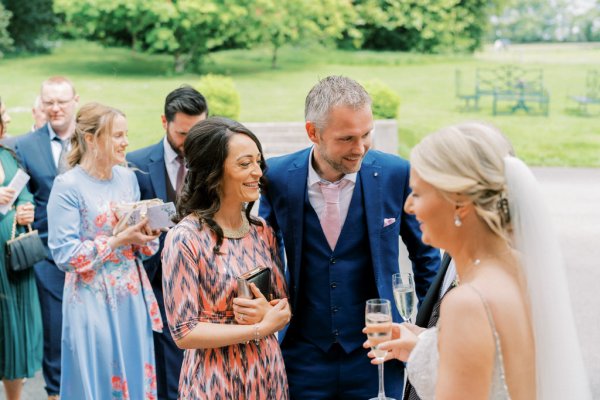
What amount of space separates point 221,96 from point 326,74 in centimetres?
234

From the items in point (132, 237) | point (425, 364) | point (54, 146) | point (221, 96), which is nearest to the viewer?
point (425, 364)

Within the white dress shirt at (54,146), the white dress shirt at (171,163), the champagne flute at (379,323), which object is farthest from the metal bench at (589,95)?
the champagne flute at (379,323)

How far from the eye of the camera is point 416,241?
3576mm

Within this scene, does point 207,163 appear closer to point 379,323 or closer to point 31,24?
point 379,323

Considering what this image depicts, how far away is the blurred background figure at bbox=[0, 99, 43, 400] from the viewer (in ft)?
18.0

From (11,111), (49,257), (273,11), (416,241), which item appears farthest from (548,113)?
(416,241)

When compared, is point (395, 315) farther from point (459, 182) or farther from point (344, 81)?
point (459, 182)

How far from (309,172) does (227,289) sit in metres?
0.64

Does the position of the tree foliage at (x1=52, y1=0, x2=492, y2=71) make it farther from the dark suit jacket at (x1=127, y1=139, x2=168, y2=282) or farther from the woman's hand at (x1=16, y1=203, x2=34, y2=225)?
the dark suit jacket at (x1=127, y1=139, x2=168, y2=282)

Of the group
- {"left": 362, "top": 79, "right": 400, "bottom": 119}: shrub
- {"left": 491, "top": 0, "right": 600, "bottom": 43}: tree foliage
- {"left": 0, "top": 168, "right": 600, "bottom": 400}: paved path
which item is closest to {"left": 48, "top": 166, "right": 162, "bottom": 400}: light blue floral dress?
{"left": 0, "top": 168, "right": 600, "bottom": 400}: paved path

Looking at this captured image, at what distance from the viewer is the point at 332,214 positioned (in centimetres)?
344

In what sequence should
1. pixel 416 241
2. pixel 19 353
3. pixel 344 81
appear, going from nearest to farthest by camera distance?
pixel 344 81
pixel 416 241
pixel 19 353

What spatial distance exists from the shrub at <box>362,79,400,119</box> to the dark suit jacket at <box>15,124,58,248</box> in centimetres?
981

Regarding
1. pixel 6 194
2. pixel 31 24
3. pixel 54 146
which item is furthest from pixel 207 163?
pixel 31 24
